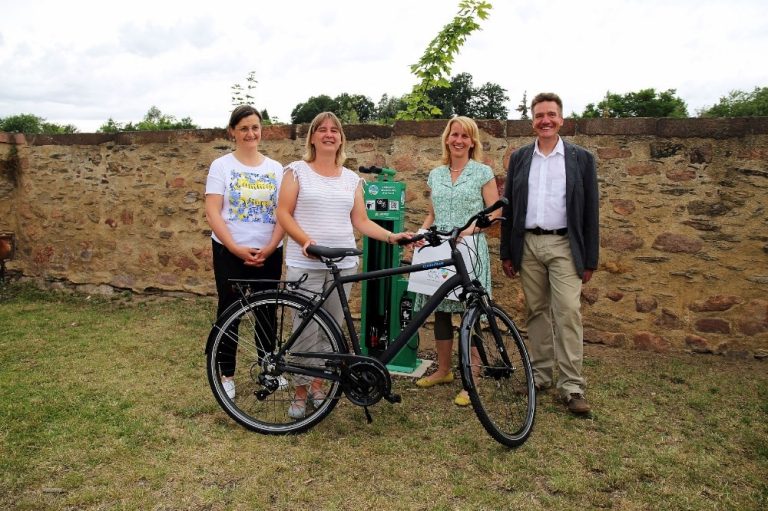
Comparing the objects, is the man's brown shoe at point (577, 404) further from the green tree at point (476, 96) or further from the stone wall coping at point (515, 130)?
the green tree at point (476, 96)

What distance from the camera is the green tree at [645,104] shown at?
2325 cm

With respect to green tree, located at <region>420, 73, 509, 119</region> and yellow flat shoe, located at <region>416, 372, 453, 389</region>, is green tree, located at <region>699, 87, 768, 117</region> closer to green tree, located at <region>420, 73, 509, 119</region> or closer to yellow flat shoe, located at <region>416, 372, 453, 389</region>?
green tree, located at <region>420, 73, 509, 119</region>

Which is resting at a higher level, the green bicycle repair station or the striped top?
the striped top

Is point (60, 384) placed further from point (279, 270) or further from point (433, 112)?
point (433, 112)

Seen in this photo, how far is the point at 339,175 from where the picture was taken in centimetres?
319

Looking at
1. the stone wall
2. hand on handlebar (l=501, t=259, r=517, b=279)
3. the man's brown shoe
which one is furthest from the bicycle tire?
the stone wall

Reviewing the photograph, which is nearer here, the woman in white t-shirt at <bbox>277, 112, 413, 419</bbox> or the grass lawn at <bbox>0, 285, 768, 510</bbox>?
the grass lawn at <bbox>0, 285, 768, 510</bbox>

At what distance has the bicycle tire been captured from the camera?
9.87 ft

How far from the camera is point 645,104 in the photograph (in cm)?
2461

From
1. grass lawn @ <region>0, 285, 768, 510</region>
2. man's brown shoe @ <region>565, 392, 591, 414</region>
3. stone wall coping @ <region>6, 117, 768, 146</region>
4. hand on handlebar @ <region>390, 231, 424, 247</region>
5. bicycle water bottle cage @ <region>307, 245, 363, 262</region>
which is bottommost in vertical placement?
grass lawn @ <region>0, 285, 768, 510</region>

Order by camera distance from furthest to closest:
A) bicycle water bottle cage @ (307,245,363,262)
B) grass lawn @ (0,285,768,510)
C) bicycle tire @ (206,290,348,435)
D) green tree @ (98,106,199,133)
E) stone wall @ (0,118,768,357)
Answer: green tree @ (98,106,199,133) < stone wall @ (0,118,768,357) < bicycle tire @ (206,290,348,435) < bicycle water bottle cage @ (307,245,363,262) < grass lawn @ (0,285,768,510)

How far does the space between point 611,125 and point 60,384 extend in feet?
13.9

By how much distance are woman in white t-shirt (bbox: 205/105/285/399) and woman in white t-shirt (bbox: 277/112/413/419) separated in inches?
9.1

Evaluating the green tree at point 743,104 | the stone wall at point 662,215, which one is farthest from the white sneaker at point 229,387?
the green tree at point 743,104
